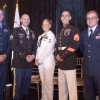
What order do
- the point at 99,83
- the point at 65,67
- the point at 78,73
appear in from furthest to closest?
the point at 78,73, the point at 65,67, the point at 99,83

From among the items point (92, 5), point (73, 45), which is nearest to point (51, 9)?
point (92, 5)

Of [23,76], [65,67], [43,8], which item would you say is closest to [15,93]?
[23,76]

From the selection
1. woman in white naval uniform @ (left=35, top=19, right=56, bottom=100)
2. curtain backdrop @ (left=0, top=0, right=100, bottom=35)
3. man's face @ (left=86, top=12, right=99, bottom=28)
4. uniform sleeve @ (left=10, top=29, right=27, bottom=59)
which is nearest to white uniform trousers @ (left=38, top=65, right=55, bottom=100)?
woman in white naval uniform @ (left=35, top=19, right=56, bottom=100)

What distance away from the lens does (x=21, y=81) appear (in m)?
3.73

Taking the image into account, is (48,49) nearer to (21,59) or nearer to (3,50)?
(21,59)

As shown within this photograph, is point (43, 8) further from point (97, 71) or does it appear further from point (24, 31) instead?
point (97, 71)

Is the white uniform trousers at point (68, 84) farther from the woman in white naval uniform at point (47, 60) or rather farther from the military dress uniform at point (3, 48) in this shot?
the military dress uniform at point (3, 48)

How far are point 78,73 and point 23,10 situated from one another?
1.93 meters

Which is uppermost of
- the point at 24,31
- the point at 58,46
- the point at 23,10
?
the point at 23,10

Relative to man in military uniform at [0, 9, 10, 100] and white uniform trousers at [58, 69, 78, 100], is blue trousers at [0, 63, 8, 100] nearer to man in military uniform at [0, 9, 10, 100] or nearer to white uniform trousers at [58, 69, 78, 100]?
man in military uniform at [0, 9, 10, 100]

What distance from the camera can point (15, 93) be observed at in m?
3.72

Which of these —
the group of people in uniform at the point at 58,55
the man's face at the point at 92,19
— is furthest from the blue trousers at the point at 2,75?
the man's face at the point at 92,19

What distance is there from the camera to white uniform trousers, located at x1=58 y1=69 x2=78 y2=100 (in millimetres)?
3500

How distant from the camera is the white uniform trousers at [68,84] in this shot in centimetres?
350
